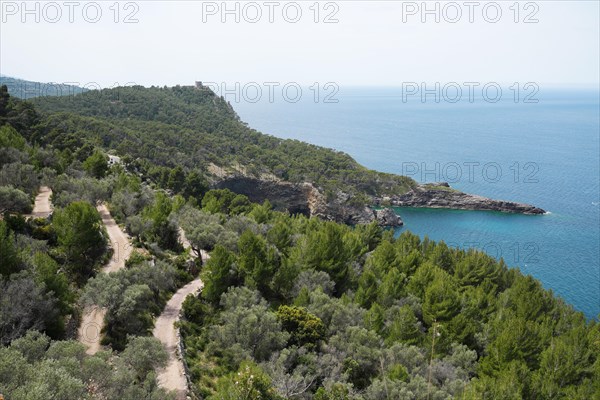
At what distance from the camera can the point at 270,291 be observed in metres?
33.7

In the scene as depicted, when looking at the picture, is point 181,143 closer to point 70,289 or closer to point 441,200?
point 441,200

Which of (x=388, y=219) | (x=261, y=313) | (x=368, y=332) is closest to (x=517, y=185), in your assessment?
(x=388, y=219)

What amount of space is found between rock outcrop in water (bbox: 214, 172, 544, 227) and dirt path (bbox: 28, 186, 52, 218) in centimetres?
4655

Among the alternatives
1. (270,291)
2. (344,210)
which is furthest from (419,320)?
(344,210)

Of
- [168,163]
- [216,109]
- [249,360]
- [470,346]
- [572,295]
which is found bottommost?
[572,295]

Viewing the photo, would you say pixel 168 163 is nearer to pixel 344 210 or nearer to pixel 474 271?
pixel 344 210

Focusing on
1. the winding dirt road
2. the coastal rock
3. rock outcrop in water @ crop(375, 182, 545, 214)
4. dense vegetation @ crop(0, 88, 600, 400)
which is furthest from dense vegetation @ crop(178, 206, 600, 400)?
rock outcrop in water @ crop(375, 182, 545, 214)

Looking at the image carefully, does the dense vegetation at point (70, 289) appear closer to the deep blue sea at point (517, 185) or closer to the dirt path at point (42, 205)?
the dirt path at point (42, 205)

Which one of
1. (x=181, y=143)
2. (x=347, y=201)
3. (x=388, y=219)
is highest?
(x=181, y=143)

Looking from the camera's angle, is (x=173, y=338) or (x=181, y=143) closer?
(x=173, y=338)

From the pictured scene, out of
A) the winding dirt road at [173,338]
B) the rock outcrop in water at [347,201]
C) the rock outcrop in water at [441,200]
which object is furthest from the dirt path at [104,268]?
the rock outcrop in water at [441,200]

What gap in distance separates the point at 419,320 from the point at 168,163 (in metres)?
68.3

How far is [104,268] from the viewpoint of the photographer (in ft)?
105

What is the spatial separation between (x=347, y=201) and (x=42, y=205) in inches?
2417
